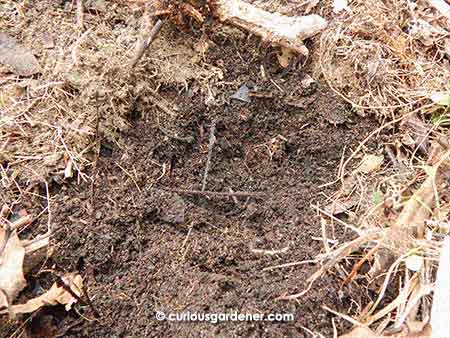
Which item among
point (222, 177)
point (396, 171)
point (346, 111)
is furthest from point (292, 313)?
point (346, 111)

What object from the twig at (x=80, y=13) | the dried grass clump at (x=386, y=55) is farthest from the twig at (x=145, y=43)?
the dried grass clump at (x=386, y=55)

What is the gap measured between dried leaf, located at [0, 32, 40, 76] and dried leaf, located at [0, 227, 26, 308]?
0.59 meters

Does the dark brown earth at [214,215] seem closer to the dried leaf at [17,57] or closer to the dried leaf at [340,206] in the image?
the dried leaf at [340,206]

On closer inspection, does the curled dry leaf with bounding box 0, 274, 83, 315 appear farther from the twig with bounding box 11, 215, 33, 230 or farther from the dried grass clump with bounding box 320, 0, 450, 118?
the dried grass clump with bounding box 320, 0, 450, 118

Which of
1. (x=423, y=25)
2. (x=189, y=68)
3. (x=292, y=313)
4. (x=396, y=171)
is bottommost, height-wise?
(x=292, y=313)

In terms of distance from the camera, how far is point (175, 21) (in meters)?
1.81

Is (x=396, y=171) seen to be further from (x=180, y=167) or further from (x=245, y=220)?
(x=180, y=167)

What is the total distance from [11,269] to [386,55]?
54.4 inches

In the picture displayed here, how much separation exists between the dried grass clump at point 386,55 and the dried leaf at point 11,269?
1105 millimetres

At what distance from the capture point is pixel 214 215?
5.37 ft

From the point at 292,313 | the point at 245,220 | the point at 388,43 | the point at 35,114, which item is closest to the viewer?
the point at 292,313

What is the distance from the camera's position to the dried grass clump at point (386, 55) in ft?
6.00

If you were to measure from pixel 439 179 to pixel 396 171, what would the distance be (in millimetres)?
130

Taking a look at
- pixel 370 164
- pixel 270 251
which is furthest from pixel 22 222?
pixel 370 164
